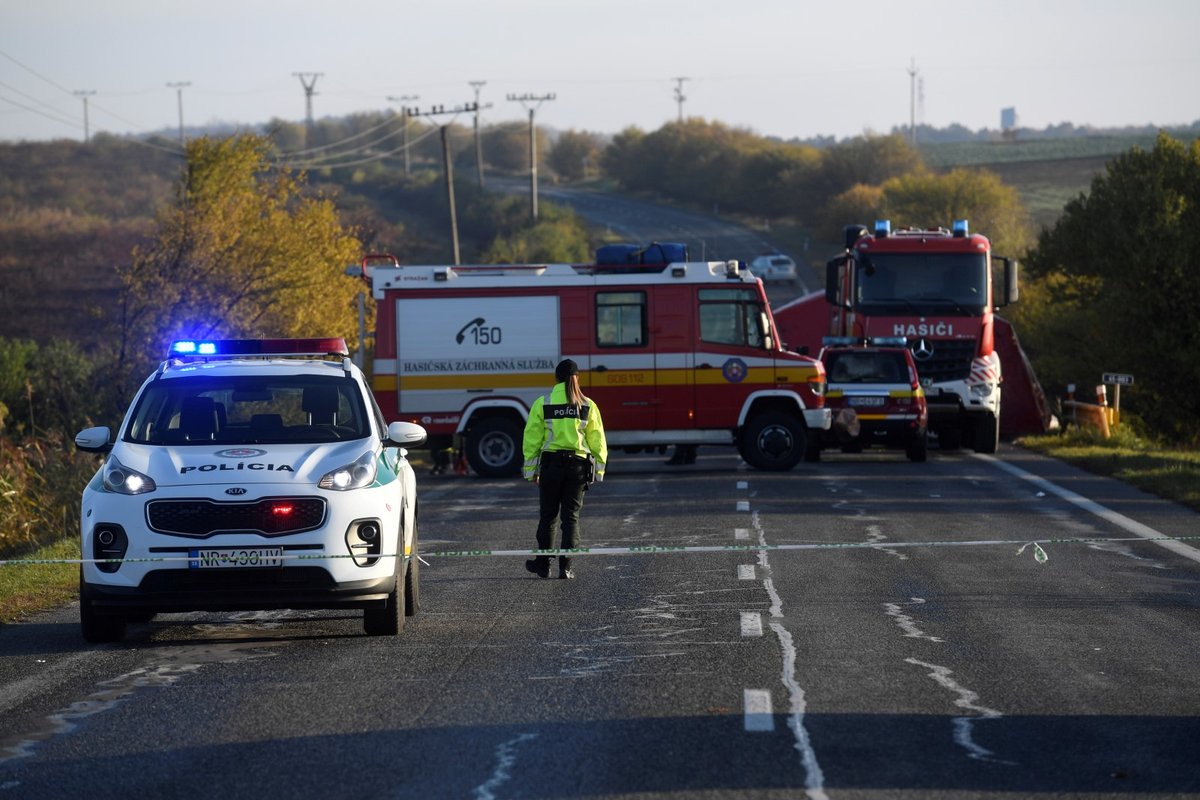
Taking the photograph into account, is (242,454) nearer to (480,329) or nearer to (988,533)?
(988,533)

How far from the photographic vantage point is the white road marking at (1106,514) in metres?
15.2

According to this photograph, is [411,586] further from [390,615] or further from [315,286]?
[315,286]

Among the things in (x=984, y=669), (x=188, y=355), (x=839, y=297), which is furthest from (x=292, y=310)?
(x=984, y=669)

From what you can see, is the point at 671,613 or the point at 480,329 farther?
the point at 480,329

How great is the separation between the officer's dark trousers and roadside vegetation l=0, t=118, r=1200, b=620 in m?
3.73

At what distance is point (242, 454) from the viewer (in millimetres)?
10383

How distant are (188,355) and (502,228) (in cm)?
8497

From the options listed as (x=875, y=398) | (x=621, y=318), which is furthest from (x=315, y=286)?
(x=875, y=398)

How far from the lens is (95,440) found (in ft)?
35.0

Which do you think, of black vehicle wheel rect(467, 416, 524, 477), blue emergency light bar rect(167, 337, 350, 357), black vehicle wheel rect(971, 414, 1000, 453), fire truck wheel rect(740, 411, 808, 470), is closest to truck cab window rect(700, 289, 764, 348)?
fire truck wheel rect(740, 411, 808, 470)

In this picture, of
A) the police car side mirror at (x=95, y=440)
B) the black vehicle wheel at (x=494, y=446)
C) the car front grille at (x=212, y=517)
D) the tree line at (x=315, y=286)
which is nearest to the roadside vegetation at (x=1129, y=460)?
the tree line at (x=315, y=286)

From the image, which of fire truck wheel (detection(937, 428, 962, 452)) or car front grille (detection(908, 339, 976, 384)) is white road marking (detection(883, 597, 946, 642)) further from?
fire truck wheel (detection(937, 428, 962, 452))

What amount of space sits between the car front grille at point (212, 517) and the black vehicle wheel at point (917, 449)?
1858 cm

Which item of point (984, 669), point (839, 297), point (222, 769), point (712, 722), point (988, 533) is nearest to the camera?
point (222, 769)
